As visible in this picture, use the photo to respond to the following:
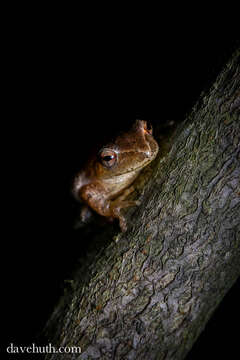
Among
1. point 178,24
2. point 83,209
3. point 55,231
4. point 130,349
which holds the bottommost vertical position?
point 55,231

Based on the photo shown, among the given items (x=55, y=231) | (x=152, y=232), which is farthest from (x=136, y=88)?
(x=152, y=232)

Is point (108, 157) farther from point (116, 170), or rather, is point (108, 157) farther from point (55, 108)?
point (55, 108)

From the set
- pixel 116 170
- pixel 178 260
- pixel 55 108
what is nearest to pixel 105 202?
pixel 116 170

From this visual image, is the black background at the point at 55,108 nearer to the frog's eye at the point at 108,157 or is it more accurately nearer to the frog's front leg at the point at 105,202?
the frog's front leg at the point at 105,202

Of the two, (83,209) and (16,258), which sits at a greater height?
(83,209)

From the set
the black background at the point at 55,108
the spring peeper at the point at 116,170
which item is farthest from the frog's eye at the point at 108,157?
the black background at the point at 55,108

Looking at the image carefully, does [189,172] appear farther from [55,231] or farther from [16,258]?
[16,258]

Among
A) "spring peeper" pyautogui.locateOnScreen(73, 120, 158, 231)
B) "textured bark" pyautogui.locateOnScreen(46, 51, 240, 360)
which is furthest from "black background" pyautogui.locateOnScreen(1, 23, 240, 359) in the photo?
"textured bark" pyautogui.locateOnScreen(46, 51, 240, 360)
